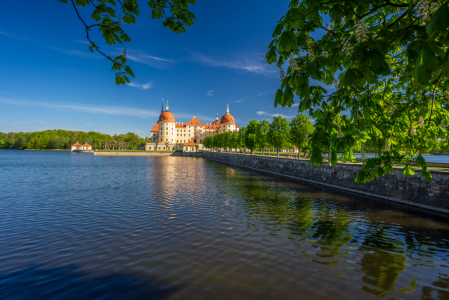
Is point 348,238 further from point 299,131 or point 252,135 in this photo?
point 252,135

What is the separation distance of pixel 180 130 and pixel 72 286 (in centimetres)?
15005

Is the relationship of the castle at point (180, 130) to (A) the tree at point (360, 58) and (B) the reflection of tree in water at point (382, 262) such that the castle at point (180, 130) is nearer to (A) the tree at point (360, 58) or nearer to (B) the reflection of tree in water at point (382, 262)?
(B) the reflection of tree in water at point (382, 262)

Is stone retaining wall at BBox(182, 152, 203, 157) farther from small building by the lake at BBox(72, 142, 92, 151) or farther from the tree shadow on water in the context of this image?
the tree shadow on water

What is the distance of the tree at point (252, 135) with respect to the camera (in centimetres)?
6334

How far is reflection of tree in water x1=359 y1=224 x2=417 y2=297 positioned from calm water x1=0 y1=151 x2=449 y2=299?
0.12 feet

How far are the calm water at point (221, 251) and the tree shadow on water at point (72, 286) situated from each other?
27mm

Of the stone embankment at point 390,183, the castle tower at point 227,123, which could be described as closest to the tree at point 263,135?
the stone embankment at point 390,183

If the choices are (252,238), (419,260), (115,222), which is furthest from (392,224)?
(115,222)

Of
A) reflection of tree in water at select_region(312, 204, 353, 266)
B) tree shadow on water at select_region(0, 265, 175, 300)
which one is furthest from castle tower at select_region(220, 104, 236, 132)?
tree shadow on water at select_region(0, 265, 175, 300)

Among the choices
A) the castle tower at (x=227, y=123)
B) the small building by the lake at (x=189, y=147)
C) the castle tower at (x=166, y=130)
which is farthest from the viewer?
the castle tower at (x=227, y=123)

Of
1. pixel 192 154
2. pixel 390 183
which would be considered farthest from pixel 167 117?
pixel 390 183

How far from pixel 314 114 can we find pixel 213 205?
41.9ft

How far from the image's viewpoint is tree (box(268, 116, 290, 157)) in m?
54.4

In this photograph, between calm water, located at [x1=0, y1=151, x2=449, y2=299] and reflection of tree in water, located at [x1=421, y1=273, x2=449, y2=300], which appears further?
calm water, located at [x1=0, y1=151, x2=449, y2=299]
